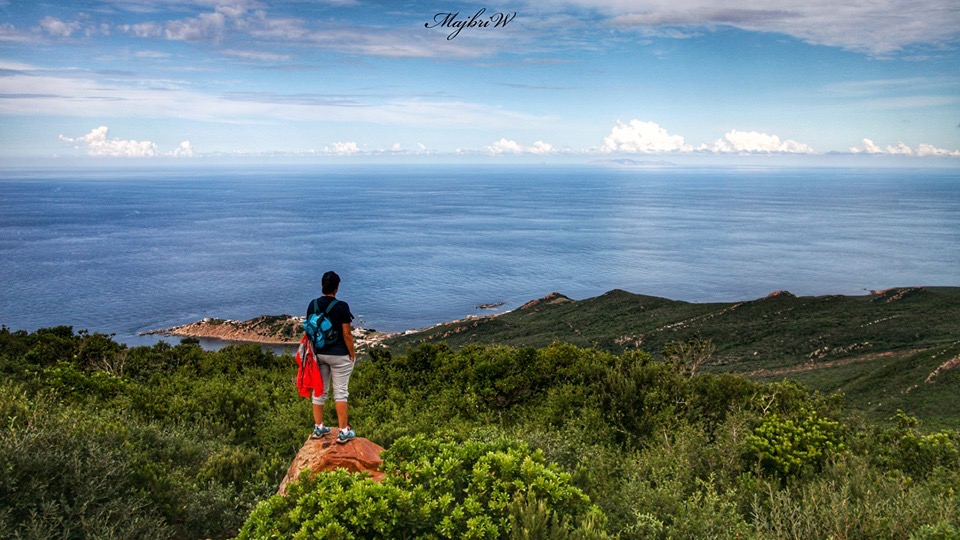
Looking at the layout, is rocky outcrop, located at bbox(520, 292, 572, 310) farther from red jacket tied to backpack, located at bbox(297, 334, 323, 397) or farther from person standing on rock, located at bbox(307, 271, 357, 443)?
red jacket tied to backpack, located at bbox(297, 334, 323, 397)

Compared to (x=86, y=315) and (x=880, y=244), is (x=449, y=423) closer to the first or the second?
A: (x=86, y=315)

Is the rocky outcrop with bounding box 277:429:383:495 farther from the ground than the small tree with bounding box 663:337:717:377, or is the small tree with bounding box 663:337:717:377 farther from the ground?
the rocky outcrop with bounding box 277:429:383:495

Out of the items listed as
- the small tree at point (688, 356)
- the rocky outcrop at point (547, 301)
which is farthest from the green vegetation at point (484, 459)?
the rocky outcrop at point (547, 301)

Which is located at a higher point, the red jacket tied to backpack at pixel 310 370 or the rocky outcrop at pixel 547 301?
the red jacket tied to backpack at pixel 310 370

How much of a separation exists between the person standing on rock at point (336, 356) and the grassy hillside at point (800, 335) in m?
29.6

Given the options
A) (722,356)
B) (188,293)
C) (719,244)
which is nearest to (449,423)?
(722,356)

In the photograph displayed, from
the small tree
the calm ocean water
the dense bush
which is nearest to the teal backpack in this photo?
the dense bush

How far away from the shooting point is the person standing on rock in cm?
852

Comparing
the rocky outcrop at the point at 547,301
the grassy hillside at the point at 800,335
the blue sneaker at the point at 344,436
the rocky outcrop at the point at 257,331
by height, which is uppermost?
the blue sneaker at the point at 344,436

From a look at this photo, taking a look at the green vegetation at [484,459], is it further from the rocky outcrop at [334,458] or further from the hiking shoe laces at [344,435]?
the hiking shoe laces at [344,435]

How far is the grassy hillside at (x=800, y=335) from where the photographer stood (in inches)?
1403

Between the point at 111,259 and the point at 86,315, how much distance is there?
42.2 metres

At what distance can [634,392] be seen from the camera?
12828 millimetres

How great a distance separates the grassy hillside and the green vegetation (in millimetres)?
22909
